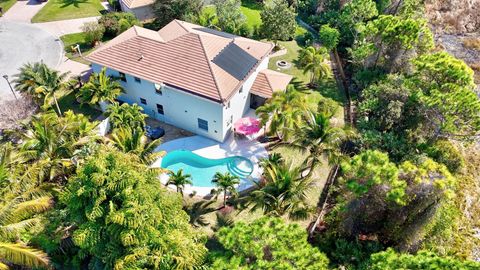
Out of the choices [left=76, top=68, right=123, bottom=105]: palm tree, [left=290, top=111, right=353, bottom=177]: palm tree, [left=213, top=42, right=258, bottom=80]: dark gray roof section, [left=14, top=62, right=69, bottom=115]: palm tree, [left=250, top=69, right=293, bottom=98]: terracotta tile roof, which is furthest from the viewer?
[left=250, top=69, right=293, bottom=98]: terracotta tile roof

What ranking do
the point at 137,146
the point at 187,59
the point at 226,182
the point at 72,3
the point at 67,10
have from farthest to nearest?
the point at 72,3
the point at 67,10
the point at 187,59
the point at 226,182
the point at 137,146

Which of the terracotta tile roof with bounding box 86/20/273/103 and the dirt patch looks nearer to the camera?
the terracotta tile roof with bounding box 86/20/273/103

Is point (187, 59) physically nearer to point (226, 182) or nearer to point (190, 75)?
point (190, 75)

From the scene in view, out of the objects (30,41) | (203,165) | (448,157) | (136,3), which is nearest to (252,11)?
(136,3)

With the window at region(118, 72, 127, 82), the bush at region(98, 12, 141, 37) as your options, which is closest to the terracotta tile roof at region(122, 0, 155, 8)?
the bush at region(98, 12, 141, 37)

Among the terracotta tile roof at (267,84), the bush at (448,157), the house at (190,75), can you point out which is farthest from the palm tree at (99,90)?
the bush at (448,157)

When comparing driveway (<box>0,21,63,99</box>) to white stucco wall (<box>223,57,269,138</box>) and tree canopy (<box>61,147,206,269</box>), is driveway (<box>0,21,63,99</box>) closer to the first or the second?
Result: white stucco wall (<box>223,57,269,138</box>)

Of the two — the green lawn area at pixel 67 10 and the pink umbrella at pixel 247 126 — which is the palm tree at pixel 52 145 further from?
the green lawn area at pixel 67 10

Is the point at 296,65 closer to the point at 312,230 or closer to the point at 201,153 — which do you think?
the point at 201,153

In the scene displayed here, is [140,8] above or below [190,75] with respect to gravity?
above
